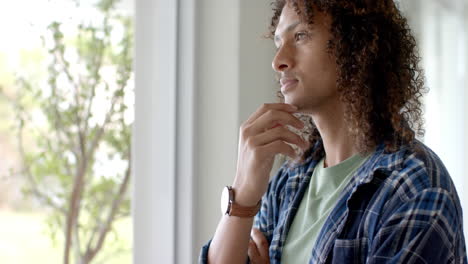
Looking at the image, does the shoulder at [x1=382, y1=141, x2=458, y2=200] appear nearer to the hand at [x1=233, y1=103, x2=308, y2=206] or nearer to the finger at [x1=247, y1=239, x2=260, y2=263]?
the hand at [x1=233, y1=103, x2=308, y2=206]

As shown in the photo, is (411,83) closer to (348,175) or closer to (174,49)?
(348,175)

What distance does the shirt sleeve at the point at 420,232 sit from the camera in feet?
3.27

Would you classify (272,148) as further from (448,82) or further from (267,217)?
(448,82)

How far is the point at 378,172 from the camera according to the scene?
3.71 ft

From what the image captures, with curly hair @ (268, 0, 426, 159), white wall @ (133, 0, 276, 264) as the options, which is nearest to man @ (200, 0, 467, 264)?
curly hair @ (268, 0, 426, 159)

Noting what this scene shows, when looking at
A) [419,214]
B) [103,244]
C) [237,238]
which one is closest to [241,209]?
[237,238]

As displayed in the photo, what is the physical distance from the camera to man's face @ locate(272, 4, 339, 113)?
1.28 m

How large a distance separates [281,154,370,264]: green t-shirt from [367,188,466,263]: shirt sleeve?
211 millimetres

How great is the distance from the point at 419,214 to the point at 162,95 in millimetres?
936

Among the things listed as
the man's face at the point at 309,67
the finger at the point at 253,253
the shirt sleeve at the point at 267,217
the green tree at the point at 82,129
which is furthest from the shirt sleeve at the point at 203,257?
the green tree at the point at 82,129

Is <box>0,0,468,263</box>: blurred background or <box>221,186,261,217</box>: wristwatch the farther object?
<box>0,0,468,263</box>: blurred background

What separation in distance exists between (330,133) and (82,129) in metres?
0.77

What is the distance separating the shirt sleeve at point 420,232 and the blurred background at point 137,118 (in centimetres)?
73

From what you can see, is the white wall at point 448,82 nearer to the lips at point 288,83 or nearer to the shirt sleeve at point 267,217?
the shirt sleeve at point 267,217
